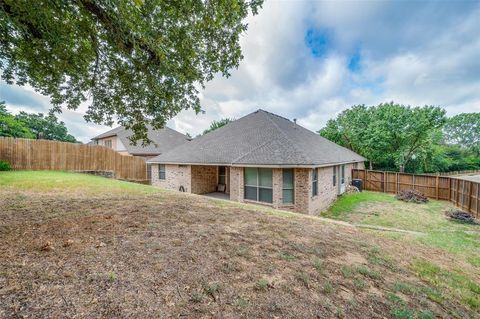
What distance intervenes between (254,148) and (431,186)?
13.9 meters

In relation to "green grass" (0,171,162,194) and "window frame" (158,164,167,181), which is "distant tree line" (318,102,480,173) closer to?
"window frame" (158,164,167,181)

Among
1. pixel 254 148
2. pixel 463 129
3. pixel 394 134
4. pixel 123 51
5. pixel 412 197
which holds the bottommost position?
pixel 412 197

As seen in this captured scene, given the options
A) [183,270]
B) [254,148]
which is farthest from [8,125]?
[183,270]

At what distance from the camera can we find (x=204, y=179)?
1434 cm

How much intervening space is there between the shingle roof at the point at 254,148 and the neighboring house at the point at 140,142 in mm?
9673

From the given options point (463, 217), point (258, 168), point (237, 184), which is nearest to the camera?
point (463, 217)

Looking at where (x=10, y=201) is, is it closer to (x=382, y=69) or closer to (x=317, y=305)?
(x=317, y=305)

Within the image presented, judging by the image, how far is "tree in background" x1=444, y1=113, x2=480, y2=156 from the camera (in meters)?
49.4

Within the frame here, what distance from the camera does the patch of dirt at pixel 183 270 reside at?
2057mm

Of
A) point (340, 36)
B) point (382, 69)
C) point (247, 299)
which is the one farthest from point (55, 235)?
point (382, 69)

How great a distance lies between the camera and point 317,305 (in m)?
2.34

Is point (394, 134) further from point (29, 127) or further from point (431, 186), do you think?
point (29, 127)

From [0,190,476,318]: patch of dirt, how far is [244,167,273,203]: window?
17.8 feet

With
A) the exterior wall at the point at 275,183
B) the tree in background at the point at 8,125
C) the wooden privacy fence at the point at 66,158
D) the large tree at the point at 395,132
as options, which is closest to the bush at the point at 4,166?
the wooden privacy fence at the point at 66,158
